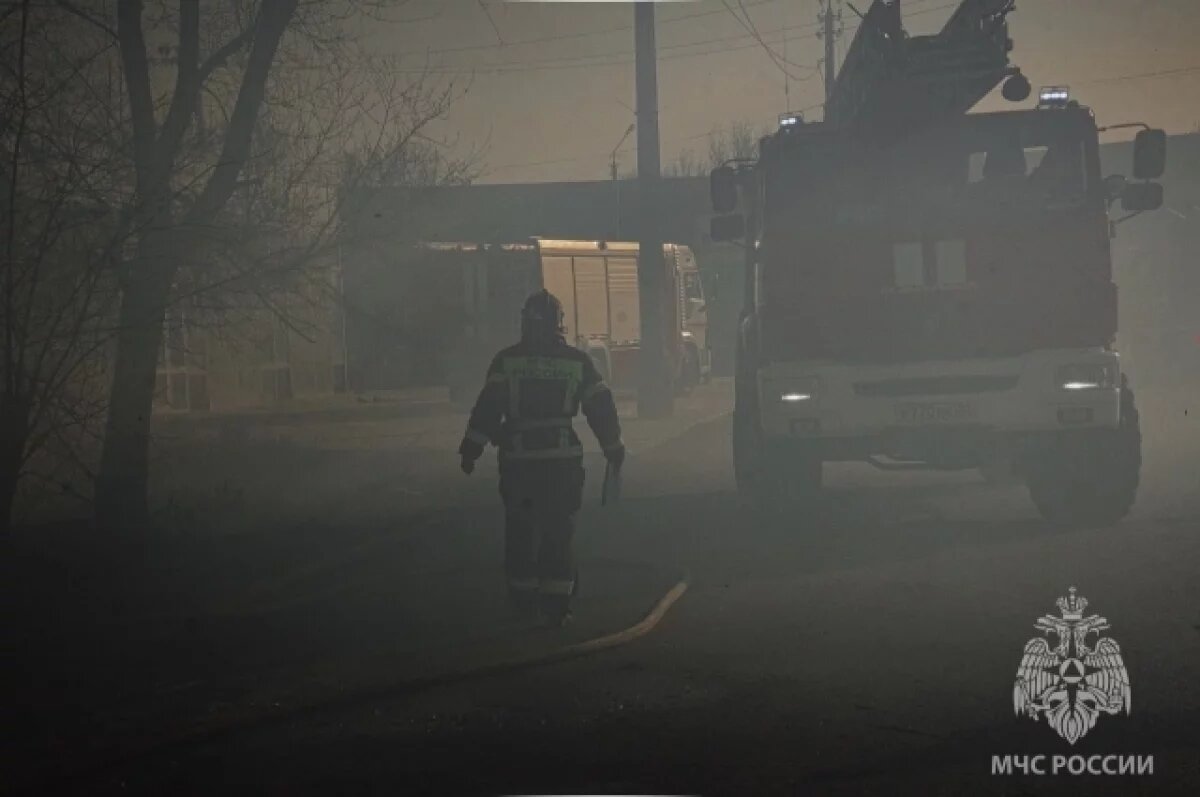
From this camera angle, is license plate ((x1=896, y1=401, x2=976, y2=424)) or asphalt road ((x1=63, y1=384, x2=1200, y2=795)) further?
license plate ((x1=896, y1=401, x2=976, y2=424))

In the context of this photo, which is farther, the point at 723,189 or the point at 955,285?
the point at 723,189

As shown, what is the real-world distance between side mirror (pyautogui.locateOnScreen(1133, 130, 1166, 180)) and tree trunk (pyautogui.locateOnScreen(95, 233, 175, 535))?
24.2 feet

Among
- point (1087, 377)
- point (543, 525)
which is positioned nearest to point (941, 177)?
point (1087, 377)

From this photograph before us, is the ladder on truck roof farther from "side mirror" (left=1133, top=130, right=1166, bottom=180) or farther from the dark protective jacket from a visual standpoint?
the dark protective jacket

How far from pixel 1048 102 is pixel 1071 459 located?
2.74 meters

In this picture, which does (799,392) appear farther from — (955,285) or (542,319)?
(542,319)

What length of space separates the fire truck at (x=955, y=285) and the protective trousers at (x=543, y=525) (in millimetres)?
3450

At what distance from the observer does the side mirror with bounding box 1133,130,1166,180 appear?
1034 cm

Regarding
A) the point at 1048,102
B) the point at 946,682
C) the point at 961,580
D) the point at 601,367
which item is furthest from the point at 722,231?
the point at 601,367

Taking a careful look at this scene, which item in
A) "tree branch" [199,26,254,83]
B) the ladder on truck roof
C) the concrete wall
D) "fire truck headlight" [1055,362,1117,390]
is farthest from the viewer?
the concrete wall

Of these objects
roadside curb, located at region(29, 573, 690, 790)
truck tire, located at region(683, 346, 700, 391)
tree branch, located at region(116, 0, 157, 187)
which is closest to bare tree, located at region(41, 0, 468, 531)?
tree branch, located at region(116, 0, 157, 187)

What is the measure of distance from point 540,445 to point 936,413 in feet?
13.0

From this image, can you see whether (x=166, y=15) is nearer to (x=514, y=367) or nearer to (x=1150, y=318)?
(x=514, y=367)

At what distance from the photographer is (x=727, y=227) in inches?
471
